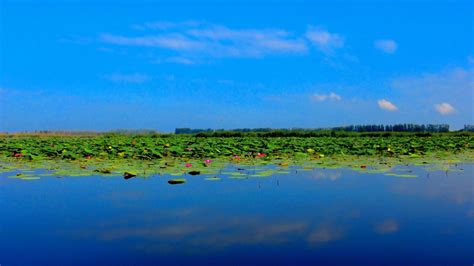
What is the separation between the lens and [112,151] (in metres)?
12.8

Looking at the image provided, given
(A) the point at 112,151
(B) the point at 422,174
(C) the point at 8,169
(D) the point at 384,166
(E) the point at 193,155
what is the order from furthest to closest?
(A) the point at 112,151 → (E) the point at 193,155 → (D) the point at 384,166 → (C) the point at 8,169 → (B) the point at 422,174

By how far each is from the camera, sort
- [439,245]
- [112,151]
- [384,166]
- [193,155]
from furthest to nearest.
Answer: [112,151] < [193,155] < [384,166] < [439,245]

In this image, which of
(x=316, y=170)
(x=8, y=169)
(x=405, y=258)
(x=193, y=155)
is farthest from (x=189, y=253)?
(x=193, y=155)

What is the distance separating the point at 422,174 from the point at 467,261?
500 centimetres

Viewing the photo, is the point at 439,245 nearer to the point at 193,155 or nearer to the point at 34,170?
the point at 34,170

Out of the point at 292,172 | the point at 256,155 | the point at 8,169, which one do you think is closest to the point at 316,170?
the point at 292,172

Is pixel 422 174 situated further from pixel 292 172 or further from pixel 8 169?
pixel 8 169

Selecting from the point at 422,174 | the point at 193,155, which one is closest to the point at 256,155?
the point at 193,155

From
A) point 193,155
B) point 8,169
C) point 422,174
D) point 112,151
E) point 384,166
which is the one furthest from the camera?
point 112,151

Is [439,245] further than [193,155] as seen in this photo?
No

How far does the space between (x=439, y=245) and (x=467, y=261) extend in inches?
12.9

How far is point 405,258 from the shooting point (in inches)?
132

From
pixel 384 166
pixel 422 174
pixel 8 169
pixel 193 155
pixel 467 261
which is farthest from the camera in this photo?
pixel 193 155

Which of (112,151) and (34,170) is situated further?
(112,151)
